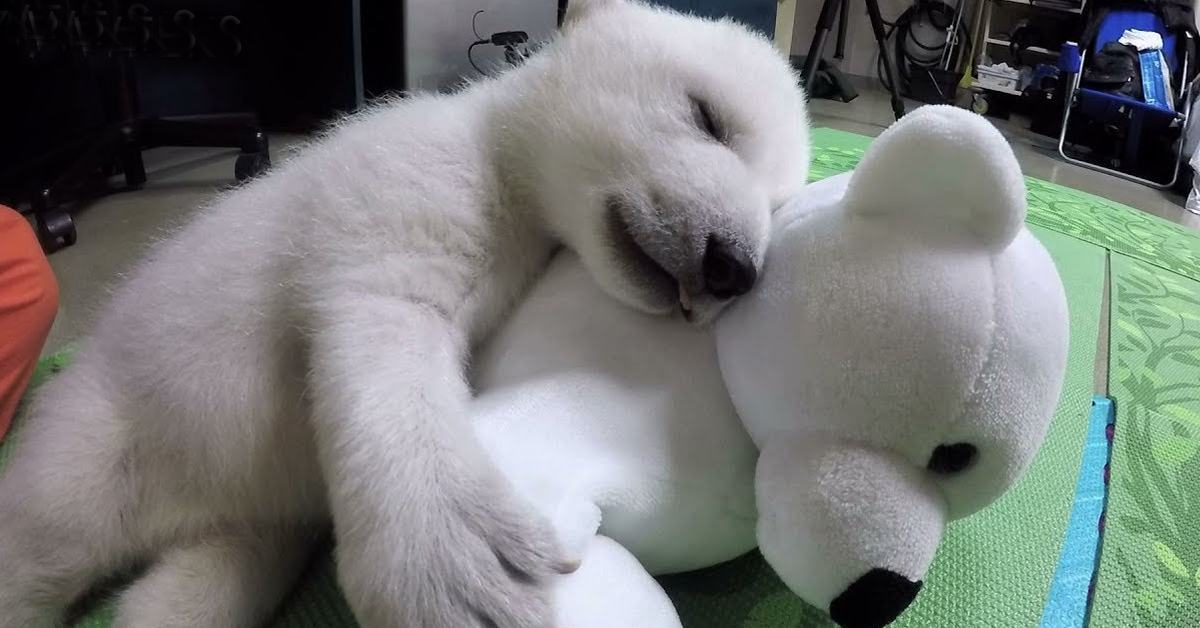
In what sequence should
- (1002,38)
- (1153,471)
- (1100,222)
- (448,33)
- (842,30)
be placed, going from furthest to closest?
(842,30) < (1002,38) < (448,33) < (1100,222) < (1153,471)

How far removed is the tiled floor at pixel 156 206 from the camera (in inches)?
78.5

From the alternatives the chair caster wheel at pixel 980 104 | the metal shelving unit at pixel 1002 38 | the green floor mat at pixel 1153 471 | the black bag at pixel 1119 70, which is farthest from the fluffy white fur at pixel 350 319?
the metal shelving unit at pixel 1002 38

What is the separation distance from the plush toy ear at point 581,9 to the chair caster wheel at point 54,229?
201 centimetres

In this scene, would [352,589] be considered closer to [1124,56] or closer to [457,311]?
[457,311]

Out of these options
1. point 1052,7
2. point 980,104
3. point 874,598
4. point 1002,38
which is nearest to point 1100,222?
point 874,598

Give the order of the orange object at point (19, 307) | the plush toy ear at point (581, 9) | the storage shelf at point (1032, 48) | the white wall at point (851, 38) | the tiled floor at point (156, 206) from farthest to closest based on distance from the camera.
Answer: the white wall at point (851, 38) → the storage shelf at point (1032, 48) → the tiled floor at point (156, 206) → the orange object at point (19, 307) → the plush toy ear at point (581, 9)

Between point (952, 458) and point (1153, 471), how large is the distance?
28.1 inches

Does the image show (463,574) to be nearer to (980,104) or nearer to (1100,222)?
(1100,222)

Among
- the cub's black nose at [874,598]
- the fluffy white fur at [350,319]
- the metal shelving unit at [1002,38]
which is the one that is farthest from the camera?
the metal shelving unit at [1002,38]

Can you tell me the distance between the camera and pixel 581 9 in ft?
3.47

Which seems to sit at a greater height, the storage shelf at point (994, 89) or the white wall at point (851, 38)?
the white wall at point (851, 38)

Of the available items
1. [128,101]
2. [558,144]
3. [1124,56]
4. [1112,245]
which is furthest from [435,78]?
[1124,56]

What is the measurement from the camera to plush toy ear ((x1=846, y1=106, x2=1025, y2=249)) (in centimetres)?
59

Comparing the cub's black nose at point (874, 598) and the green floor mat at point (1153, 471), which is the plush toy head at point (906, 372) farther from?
the green floor mat at point (1153, 471)
